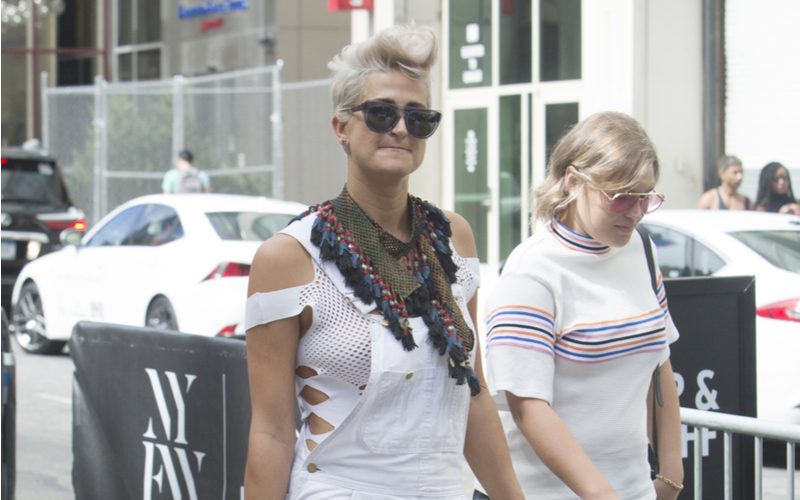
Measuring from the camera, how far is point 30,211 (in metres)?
17.0

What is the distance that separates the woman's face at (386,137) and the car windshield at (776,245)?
6425 millimetres

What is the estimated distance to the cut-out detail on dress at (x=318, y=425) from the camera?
285cm

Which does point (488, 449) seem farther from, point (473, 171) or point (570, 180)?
point (473, 171)

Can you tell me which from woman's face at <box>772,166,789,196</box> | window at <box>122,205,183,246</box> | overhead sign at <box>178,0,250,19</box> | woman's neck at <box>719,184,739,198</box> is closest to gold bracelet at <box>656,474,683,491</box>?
window at <box>122,205,183,246</box>

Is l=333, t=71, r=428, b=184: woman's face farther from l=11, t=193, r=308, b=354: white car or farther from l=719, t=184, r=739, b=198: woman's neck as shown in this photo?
l=719, t=184, r=739, b=198: woman's neck

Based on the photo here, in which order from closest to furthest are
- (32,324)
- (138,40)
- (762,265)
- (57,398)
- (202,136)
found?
1. (762,265)
2. (57,398)
3. (32,324)
4. (202,136)
5. (138,40)

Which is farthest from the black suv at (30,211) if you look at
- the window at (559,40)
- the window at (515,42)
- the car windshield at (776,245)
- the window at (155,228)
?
the car windshield at (776,245)

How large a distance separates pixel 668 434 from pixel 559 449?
0.54m

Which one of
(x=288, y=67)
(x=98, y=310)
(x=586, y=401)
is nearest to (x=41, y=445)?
(x=98, y=310)

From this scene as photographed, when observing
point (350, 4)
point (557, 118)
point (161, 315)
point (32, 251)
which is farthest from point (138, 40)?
point (161, 315)

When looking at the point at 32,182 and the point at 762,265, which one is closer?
the point at 762,265

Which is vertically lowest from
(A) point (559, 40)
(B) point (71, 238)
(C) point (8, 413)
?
(C) point (8, 413)

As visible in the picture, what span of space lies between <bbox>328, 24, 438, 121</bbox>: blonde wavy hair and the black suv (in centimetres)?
1422

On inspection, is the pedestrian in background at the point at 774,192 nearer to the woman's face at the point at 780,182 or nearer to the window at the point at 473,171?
the woman's face at the point at 780,182
